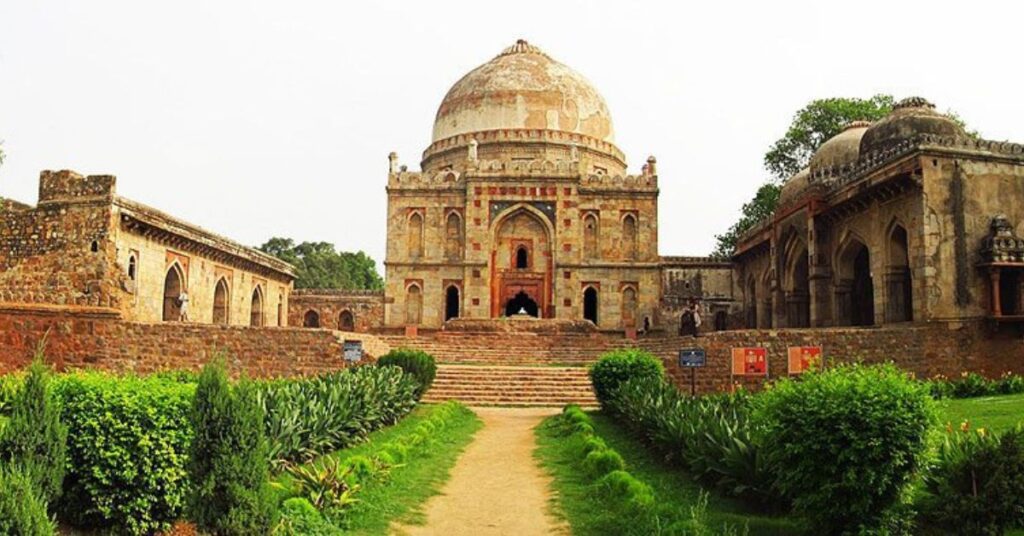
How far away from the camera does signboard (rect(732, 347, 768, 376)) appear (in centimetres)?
1777

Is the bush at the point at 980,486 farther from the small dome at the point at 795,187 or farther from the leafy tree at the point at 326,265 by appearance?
the leafy tree at the point at 326,265

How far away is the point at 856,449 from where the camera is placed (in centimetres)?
627

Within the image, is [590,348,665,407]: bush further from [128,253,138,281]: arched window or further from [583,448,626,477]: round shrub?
[128,253,138,281]: arched window

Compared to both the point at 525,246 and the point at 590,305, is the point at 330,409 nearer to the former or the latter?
the point at 525,246

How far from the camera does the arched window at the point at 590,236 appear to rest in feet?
110

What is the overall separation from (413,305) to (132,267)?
1289 cm

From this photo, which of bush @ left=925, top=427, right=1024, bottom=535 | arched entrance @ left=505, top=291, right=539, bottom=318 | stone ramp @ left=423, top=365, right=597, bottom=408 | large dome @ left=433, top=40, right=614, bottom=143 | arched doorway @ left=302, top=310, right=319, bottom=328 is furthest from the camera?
arched doorway @ left=302, top=310, right=319, bottom=328

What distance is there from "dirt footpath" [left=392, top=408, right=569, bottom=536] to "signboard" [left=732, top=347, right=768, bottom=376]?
20.2 feet

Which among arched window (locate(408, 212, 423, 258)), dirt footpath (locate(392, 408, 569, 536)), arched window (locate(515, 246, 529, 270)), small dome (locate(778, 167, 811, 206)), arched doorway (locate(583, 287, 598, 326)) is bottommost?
dirt footpath (locate(392, 408, 569, 536))

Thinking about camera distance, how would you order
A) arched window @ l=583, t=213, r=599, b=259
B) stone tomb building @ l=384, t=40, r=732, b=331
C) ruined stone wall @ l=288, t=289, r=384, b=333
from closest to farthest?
stone tomb building @ l=384, t=40, r=732, b=331
arched window @ l=583, t=213, r=599, b=259
ruined stone wall @ l=288, t=289, r=384, b=333

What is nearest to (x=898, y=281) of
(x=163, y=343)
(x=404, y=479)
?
(x=404, y=479)

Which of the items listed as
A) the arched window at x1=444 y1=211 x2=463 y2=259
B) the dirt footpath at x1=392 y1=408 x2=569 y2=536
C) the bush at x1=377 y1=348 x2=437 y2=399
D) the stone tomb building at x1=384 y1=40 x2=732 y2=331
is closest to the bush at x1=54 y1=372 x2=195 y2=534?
the dirt footpath at x1=392 y1=408 x2=569 y2=536

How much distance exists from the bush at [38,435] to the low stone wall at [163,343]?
41.2ft

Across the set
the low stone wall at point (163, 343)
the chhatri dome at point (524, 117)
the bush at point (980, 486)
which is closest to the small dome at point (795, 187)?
the chhatri dome at point (524, 117)
